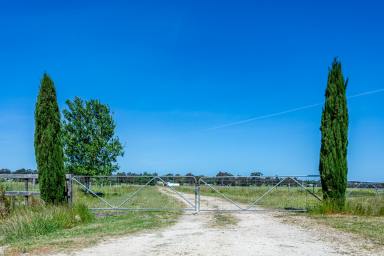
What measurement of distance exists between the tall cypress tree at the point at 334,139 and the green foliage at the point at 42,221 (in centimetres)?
854

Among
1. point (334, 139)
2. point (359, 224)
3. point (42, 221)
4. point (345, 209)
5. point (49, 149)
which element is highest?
point (334, 139)

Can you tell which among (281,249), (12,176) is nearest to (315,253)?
(281,249)

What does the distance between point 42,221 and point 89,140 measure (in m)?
19.7

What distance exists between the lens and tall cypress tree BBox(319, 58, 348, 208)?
53.9ft

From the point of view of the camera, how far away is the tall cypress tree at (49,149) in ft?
51.5

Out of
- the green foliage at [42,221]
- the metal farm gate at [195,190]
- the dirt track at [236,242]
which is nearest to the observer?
the dirt track at [236,242]

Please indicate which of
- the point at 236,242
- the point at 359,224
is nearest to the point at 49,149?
the point at 236,242

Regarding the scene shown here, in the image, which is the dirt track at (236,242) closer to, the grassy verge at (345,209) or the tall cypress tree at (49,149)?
the grassy verge at (345,209)

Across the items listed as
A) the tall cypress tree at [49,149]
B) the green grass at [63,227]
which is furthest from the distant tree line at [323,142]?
the green grass at [63,227]

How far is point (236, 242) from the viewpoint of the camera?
9797 millimetres

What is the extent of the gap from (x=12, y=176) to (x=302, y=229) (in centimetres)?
1120

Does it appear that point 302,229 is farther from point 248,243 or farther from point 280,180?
point 280,180

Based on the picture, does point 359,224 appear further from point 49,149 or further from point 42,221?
point 49,149

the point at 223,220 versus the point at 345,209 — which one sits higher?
the point at 345,209
